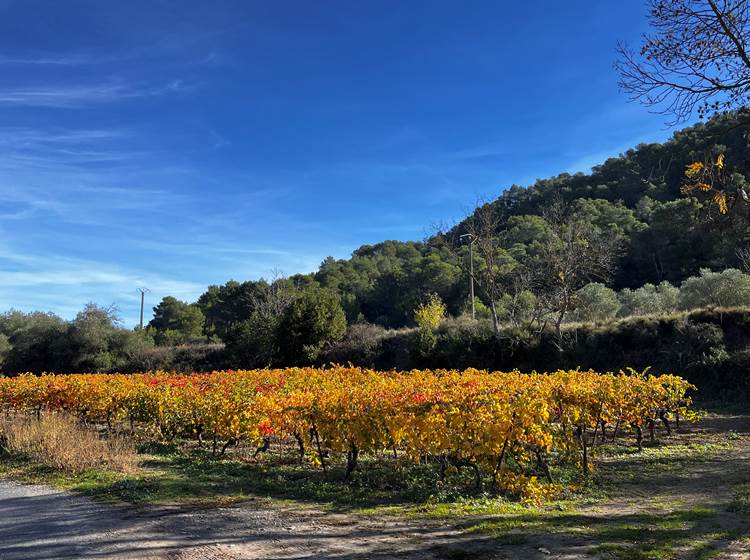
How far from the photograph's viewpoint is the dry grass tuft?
754 cm

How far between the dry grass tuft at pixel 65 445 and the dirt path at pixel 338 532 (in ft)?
4.58

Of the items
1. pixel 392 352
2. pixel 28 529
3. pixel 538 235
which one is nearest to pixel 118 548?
pixel 28 529

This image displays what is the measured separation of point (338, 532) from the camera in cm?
457

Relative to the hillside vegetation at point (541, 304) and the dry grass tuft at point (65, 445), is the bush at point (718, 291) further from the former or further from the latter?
the dry grass tuft at point (65, 445)

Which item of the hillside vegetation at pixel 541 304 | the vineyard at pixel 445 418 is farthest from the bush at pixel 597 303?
the vineyard at pixel 445 418

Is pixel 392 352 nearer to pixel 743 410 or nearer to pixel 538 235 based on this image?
pixel 743 410

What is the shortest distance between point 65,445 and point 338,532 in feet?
17.7

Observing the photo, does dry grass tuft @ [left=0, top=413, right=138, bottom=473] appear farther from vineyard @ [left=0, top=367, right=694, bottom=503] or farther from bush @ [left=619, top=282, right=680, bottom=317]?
bush @ [left=619, top=282, right=680, bottom=317]

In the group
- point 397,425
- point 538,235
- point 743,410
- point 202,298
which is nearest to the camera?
point 397,425

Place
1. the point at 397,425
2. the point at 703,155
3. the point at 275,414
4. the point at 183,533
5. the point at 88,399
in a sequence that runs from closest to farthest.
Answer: the point at 183,533, the point at 397,425, the point at 275,414, the point at 703,155, the point at 88,399

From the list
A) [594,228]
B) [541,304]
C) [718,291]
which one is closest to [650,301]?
[718,291]

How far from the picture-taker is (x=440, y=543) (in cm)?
417

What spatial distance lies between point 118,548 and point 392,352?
21464 millimetres

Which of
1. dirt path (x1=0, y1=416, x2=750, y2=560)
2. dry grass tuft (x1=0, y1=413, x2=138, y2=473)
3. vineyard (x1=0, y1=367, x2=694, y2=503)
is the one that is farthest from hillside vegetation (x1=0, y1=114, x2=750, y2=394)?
dry grass tuft (x1=0, y1=413, x2=138, y2=473)
